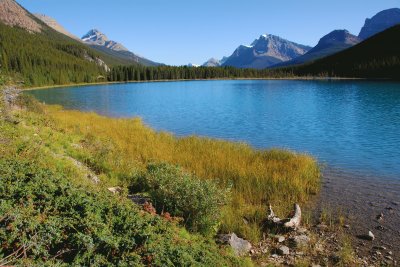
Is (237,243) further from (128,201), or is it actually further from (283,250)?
(128,201)

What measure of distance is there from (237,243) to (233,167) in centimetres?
832

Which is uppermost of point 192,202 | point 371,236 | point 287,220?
point 192,202

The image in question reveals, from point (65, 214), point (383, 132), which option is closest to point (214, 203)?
point (65, 214)

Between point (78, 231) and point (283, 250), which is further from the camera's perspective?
point (283, 250)

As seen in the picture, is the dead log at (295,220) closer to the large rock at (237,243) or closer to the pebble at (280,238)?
the pebble at (280,238)

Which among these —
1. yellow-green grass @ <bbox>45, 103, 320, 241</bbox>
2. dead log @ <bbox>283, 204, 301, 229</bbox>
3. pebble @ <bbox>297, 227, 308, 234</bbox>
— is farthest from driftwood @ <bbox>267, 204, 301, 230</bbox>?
yellow-green grass @ <bbox>45, 103, 320, 241</bbox>

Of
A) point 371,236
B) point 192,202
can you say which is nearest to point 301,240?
point 371,236

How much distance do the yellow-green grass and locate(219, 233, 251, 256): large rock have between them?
2.39ft

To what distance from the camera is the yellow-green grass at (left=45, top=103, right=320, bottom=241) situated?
1421 cm

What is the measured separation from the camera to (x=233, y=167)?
63.0ft

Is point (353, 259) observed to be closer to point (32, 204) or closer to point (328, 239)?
A: point (328, 239)

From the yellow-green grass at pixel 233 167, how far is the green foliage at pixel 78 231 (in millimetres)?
4761

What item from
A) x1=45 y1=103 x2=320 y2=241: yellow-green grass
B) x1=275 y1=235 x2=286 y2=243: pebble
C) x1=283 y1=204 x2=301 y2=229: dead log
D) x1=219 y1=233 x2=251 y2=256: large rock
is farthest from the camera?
x1=45 y1=103 x2=320 y2=241: yellow-green grass

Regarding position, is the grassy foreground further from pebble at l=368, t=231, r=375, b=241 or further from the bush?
pebble at l=368, t=231, r=375, b=241
